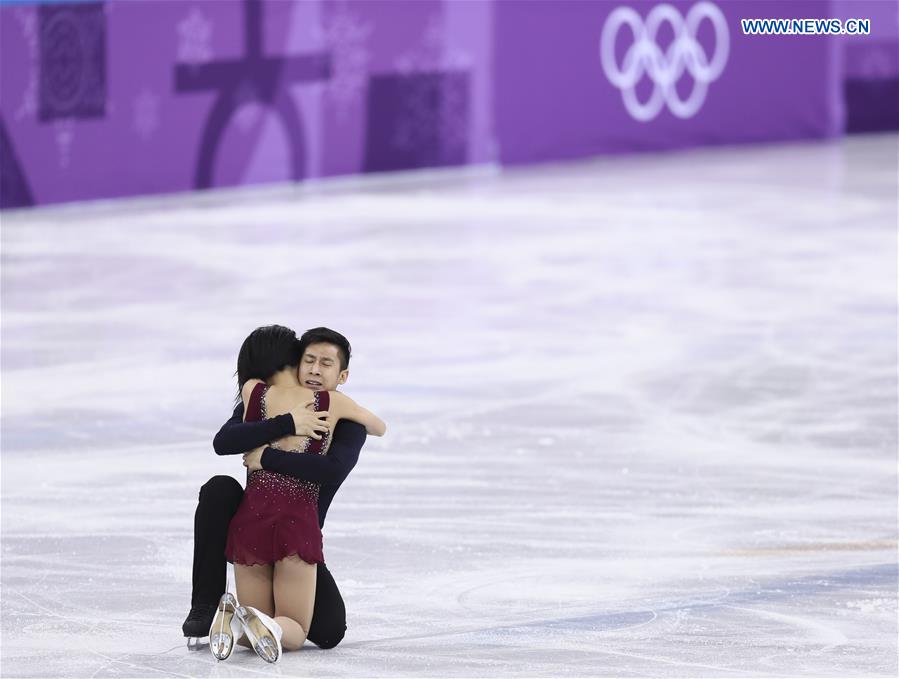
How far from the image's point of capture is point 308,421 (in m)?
4.10

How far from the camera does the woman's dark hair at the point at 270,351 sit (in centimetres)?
420

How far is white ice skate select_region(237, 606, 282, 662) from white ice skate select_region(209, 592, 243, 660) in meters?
0.02

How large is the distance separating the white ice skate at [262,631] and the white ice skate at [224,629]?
2 cm

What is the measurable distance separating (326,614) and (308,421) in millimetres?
465

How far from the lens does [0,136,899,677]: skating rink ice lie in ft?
14.7

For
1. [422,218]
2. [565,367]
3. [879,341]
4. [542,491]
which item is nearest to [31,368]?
[565,367]

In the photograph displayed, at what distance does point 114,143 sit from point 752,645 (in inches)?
403

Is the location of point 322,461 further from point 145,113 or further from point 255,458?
point 145,113

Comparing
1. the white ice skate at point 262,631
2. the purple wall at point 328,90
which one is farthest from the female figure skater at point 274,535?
the purple wall at point 328,90

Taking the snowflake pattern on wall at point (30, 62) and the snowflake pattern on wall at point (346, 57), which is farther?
the snowflake pattern on wall at point (346, 57)

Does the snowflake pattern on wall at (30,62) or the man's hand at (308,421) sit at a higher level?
the snowflake pattern on wall at (30,62)

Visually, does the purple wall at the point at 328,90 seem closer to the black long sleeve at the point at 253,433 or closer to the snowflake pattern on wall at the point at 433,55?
the snowflake pattern on wall at the point at 433,55

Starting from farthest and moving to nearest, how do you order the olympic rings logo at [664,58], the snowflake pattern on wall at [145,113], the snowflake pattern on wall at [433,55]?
the olympic rings logo at [664,58]
the snowflake pattern on wall at [433,55]
the snowflake pattern on wall at [145,113]

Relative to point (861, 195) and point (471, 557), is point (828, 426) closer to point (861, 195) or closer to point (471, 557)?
point (471, 557)
